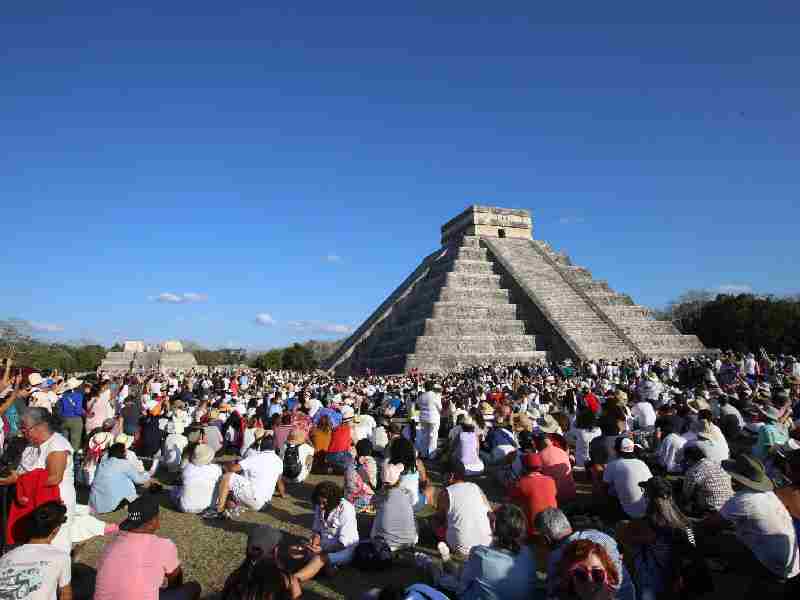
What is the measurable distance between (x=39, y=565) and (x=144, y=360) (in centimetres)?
3891

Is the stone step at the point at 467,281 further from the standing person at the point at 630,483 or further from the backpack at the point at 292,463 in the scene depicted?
the standing person at the point at 630,483

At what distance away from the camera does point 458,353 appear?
2667 centimetres

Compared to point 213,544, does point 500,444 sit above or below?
above

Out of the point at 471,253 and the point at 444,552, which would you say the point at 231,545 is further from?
the point at 471,253

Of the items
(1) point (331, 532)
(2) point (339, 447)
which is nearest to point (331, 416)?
(2) point (339, 447)

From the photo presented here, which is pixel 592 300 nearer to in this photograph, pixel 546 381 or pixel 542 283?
pixel 542 283

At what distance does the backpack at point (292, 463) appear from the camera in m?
8.12

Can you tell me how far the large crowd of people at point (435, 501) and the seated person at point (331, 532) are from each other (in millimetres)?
17

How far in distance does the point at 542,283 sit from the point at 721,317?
17477 mm

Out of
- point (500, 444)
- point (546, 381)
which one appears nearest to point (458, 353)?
point (546, 381)

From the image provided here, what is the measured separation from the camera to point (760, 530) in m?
4.27

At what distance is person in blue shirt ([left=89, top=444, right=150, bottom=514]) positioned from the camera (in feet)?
22.2

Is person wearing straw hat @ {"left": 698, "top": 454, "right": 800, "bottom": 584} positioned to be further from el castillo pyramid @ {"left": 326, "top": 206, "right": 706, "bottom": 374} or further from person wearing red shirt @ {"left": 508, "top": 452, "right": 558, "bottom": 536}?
el castillo pyramid @ {"left": 326, "top": 206, "right": 706, "bottom": 374}

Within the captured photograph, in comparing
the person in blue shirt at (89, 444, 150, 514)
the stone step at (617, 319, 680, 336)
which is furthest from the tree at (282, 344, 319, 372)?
the person in blue shirt at (89, 444, 150, 514)
